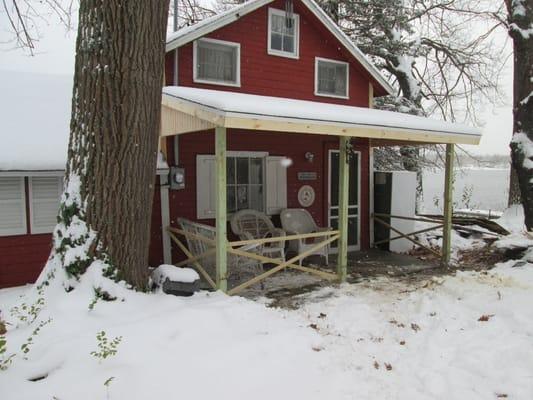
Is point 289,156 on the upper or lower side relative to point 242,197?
upper

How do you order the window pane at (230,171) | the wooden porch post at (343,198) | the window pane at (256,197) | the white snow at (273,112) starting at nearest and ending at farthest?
the white snow at (273,112)
the wooden porch post at (343,198)
the window pane at (230,171)
the window pane at (256,197)

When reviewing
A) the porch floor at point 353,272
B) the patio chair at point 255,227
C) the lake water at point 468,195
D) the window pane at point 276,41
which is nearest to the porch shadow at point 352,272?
the porch floor at point 353,272

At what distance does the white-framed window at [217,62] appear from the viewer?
7430 millimetres

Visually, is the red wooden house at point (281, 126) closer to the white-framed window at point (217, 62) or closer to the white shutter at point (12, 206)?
the white-framed window at point (217, 62)

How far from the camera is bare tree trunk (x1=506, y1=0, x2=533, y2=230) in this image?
7754 millimetres

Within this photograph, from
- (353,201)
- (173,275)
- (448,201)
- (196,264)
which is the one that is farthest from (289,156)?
(173,275)

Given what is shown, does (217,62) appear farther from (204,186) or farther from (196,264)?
(196,264)

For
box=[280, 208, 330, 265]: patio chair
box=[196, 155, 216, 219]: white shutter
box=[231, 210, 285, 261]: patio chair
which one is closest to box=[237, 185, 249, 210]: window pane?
box=[231, 210, 285, 261]: patio chair

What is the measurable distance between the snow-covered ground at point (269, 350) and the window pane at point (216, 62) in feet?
14.1

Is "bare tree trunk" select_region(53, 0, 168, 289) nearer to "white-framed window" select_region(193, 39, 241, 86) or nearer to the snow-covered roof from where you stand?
the snow-covered roof

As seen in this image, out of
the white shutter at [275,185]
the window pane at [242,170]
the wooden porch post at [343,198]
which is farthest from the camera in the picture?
the white shutter at [275,185]

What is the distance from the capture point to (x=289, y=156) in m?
8.27

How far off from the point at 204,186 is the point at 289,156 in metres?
1.85

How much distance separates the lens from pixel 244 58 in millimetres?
7867
